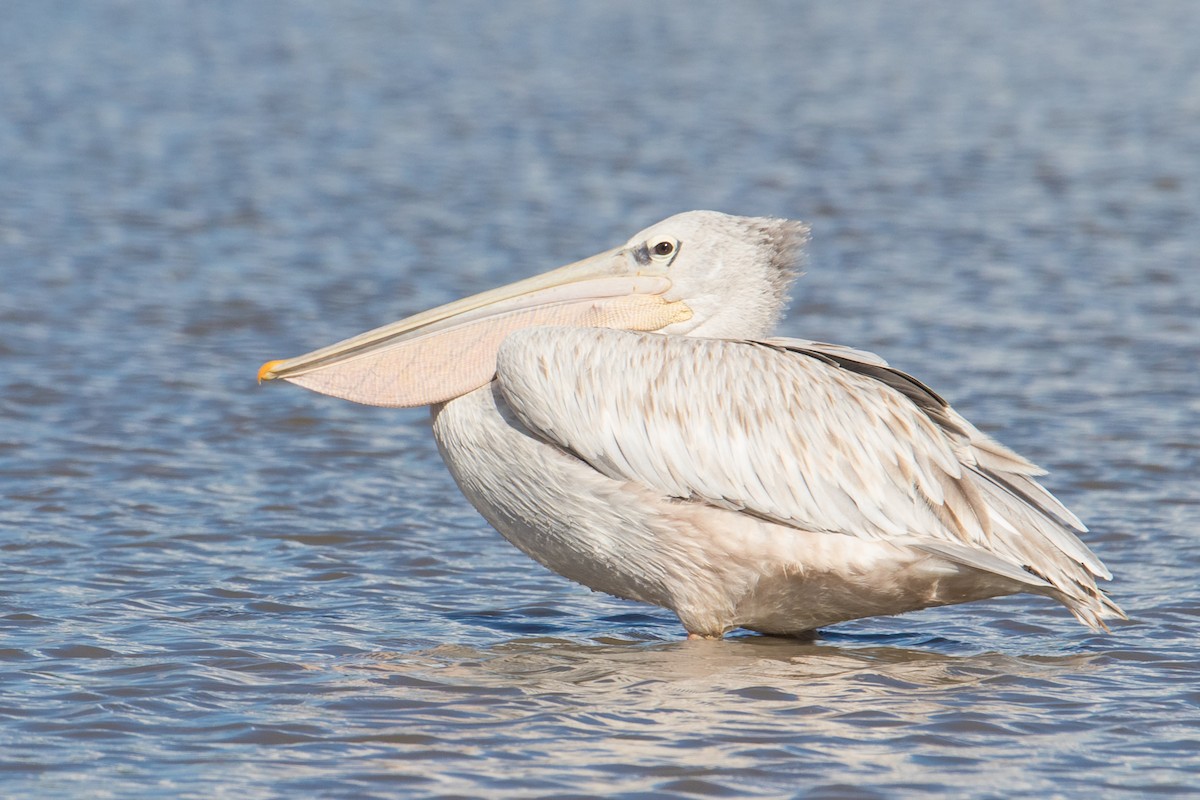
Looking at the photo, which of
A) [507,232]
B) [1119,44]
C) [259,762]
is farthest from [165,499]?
[1119,44]

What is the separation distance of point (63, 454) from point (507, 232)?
5239 mm

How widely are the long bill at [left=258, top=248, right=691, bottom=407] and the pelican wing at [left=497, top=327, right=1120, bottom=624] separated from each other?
23 cm

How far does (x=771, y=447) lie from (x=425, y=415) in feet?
12.1

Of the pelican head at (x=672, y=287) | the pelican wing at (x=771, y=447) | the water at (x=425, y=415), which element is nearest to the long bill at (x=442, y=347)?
the pelican head at (x=672, y=287)

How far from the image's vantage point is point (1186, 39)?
2223 centimetres

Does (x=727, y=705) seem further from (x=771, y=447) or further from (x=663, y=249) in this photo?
(x=663, y=249)

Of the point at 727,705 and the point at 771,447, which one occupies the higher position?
the point at 771,447

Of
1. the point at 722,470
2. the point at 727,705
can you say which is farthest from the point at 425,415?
the point at 727,705

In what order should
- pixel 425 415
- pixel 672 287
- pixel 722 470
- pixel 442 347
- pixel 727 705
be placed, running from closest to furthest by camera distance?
pixel 727 705 < pixel 722 470 < pixel 442 347 < pixel 672 287 < pixel 425 415

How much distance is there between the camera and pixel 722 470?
521 cm

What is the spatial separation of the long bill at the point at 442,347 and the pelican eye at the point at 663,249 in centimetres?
8

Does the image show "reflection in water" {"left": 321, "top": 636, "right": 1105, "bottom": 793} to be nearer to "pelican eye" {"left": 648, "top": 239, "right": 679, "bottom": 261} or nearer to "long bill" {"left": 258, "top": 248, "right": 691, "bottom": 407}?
"long bill" {"left": 258, "top": 248, "right": 691, "bottom": 407}

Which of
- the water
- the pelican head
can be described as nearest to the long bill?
the pelican head

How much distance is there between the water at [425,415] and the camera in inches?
181
